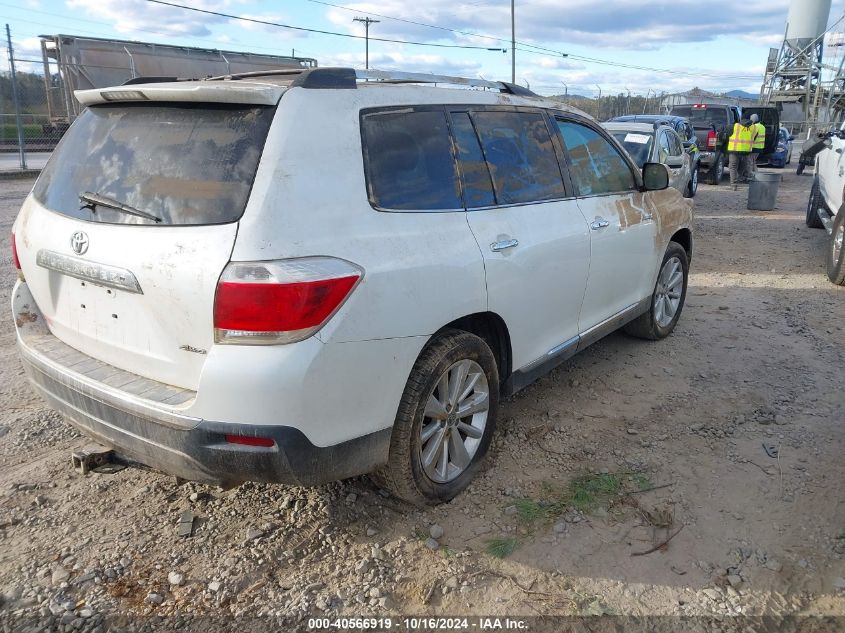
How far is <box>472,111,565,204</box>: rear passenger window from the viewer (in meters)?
3.40

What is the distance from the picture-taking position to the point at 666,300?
5520 mm

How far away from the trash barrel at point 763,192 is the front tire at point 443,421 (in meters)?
11.6

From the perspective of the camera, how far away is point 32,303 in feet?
10.1

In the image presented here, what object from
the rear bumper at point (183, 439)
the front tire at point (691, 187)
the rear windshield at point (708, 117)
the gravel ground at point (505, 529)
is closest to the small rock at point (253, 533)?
→ the gravel ground at point (505, 529)

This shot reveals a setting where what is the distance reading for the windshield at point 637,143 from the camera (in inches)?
416

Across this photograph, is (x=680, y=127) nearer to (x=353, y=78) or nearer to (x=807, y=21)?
(x=353, y=78)

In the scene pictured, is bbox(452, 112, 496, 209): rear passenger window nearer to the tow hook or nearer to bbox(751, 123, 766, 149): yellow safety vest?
the tow hook

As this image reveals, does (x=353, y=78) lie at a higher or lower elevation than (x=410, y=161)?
higher

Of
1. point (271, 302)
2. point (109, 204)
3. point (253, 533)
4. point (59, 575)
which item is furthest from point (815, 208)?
point (59, 575)

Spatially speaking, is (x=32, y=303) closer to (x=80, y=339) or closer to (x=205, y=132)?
(x=80, y=339)

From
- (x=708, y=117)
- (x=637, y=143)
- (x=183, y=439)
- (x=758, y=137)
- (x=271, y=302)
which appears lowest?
(x=183, y=439)

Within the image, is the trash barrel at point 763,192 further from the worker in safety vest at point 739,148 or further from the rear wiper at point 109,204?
the rear wiper at point 109,204

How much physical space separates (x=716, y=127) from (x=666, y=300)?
15693 mm

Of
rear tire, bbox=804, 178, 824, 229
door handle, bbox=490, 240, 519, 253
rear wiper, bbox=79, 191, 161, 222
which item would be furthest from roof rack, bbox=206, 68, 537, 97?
rear tire, bbox=804, 178, 824, 229
